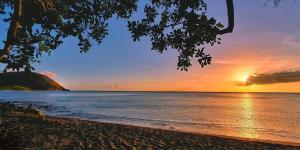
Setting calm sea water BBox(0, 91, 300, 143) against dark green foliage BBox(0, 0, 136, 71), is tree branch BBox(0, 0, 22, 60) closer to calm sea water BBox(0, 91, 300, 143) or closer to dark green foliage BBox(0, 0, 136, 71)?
dark green foliage BBox(0, 0, 136, 71)

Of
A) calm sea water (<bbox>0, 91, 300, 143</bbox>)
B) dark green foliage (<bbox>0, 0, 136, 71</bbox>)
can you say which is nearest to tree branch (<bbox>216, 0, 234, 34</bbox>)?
dark green foliage (<bbox>0, 0, 136, 71</bbox>)

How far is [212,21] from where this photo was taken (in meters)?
8.04

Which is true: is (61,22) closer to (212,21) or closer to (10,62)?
(10,62)

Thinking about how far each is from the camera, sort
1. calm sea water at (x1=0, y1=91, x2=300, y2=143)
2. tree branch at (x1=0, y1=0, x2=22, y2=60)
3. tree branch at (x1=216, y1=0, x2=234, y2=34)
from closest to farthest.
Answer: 1. tree branch at (x1=216, y1=0, x2=234, y2=34)
2. tree branch at (x1=0, y1=0, x2=22, y2=60)
3. calm sea water at (x1=0, y1=91, x2=300, y2=143)

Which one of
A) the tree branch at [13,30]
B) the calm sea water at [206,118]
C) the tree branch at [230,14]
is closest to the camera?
the tree branch at [230,14]

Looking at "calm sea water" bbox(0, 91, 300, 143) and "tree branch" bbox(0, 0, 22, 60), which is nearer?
"tree branch" bbox(0, 0, 22, 60)

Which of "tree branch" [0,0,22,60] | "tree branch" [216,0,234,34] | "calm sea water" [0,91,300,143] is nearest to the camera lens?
"tree branch" [216,0,234,34]

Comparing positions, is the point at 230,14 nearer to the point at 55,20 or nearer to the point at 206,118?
the point at 55,20

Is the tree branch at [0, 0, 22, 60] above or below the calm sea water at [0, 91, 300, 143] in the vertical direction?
above

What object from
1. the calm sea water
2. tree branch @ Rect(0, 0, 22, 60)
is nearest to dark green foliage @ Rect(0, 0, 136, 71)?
tree branch @ Rect(0, 0, 22, 60)

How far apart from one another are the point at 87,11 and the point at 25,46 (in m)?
2.24

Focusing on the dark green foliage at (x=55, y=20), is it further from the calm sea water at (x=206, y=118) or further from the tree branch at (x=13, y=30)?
the calm sea water at (x=206, y=118)

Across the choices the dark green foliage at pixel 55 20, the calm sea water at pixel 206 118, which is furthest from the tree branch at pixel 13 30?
the calm sea water at pixel 206 118

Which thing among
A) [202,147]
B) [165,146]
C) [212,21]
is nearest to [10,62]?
[212,21]
